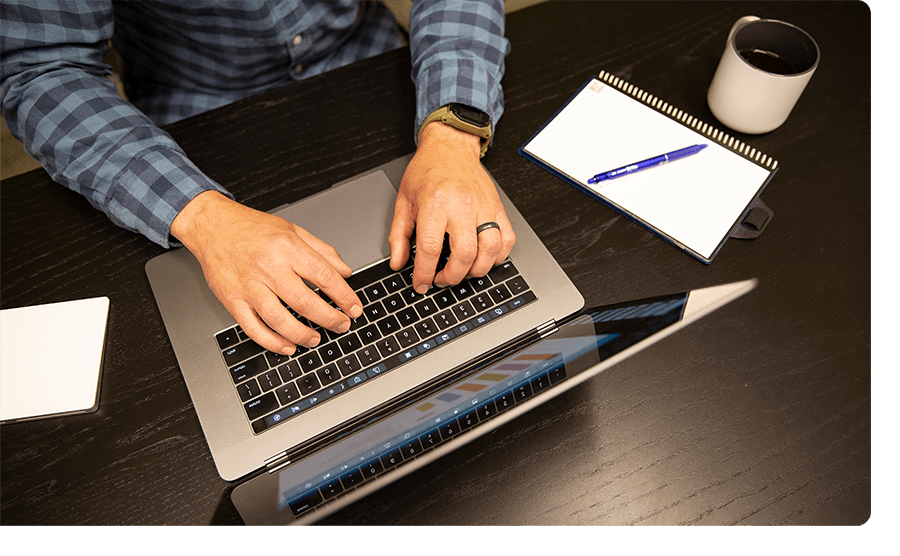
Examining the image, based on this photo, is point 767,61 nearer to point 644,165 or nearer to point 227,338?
point 644,165

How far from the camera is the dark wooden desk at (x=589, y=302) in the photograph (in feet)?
1.96

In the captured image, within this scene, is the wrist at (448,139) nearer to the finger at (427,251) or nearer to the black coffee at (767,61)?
the finger at (427,251)

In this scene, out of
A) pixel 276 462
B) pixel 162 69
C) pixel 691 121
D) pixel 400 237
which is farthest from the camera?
pixel 162 69

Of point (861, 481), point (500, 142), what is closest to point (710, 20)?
point (500, 142)

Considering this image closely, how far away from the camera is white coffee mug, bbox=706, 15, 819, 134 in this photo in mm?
746

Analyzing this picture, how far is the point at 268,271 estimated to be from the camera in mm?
671

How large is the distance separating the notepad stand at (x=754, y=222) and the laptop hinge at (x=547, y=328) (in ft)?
0.94

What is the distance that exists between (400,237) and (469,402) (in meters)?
0.23

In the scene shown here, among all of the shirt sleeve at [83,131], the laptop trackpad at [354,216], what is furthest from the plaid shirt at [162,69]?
the laptop trackpad at [354,216]

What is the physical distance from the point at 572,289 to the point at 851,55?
2.22ft

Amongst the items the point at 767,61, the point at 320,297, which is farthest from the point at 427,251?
the point at 767,61

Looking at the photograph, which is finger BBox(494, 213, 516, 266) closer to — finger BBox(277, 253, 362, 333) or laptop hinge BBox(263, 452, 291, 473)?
finger BBox(277, 253, 362, 333)

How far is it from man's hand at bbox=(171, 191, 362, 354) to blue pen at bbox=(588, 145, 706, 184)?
39 centimetres
